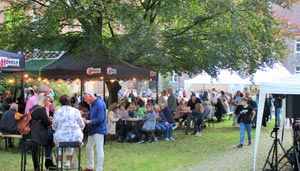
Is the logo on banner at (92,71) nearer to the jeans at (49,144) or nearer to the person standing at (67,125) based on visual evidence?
the jeans at (49,144)

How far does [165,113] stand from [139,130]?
4.35ft

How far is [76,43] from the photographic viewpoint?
1507 cm

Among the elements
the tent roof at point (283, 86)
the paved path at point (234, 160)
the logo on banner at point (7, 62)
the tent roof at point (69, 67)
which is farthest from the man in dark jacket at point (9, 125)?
the tent roof at point (283, 86)

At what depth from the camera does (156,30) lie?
13562 mm

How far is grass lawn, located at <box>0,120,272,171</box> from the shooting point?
1032 cm

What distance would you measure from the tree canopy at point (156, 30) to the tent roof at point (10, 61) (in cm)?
292

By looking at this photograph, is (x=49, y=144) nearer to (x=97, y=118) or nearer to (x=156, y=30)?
(x=97, y=118)

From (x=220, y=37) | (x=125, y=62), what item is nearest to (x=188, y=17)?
(x=220, y=37)

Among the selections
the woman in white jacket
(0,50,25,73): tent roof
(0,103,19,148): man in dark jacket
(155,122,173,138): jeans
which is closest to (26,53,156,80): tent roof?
the woman in white jacket

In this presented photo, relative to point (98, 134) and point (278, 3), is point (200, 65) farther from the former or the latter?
point (98, 134)

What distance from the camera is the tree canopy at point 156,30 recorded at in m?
13.1

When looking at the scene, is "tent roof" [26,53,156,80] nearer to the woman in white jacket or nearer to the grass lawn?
the woman in white jacket

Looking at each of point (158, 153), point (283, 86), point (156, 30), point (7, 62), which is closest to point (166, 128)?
point (158, 153)

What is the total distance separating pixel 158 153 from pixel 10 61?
4.63 metres
